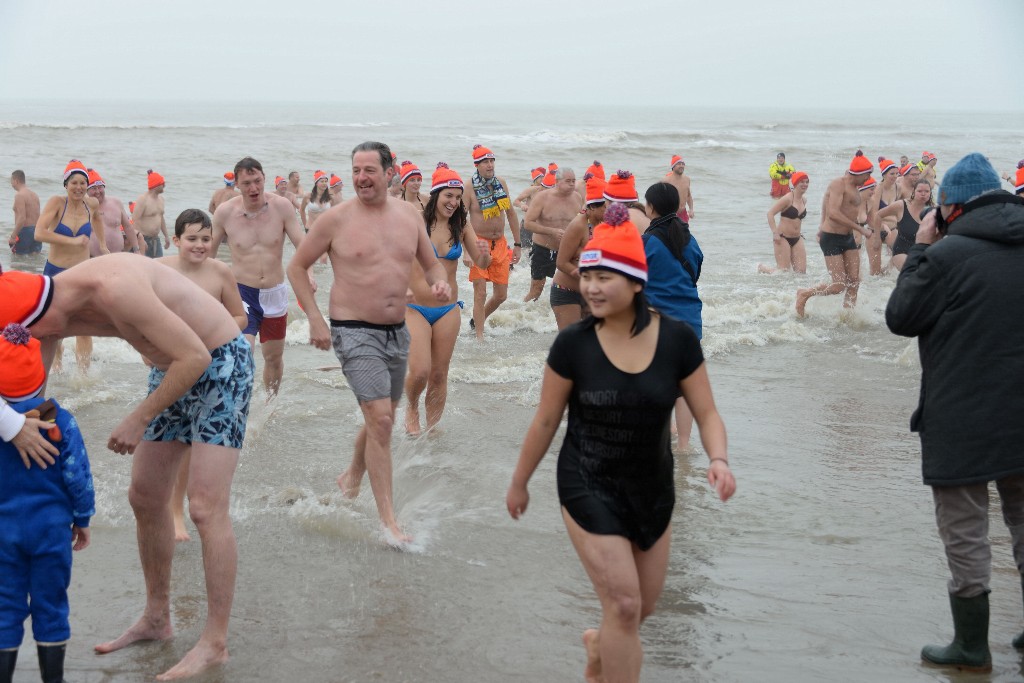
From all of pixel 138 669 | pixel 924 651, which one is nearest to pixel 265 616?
pixel 138 669

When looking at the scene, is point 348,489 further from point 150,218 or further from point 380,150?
point 150,218

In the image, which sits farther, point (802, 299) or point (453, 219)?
point (802, 299)

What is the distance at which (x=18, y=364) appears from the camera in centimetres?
332

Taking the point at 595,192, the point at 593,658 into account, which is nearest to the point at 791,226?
the point at 595,192

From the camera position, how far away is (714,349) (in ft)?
35.3

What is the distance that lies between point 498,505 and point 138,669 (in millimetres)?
2493

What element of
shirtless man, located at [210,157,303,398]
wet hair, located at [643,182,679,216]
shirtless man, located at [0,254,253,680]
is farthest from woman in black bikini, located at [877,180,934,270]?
shirtless man, located at [0,254,253,680]

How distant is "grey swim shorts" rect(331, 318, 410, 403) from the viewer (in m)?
5.34

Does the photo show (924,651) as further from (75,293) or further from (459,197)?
(459,197)

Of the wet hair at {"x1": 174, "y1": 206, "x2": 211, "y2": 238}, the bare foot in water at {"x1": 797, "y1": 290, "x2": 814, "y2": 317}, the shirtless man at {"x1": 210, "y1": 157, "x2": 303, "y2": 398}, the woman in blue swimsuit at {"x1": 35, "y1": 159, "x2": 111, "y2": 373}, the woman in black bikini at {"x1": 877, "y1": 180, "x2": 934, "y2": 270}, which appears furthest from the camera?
the bare foot in water at {"x1": 797, "y1": 290, "x2": 814, "y2": 317}

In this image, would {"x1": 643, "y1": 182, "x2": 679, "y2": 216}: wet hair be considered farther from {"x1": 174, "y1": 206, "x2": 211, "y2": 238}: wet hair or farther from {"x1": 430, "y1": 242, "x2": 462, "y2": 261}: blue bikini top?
{"x1": 174, "y1": 206, "x2": 211, "y2": 238}: wet hair

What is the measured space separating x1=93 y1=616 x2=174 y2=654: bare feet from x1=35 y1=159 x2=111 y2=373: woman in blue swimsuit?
549 centimetres

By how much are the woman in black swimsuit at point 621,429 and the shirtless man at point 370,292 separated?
2118 mm

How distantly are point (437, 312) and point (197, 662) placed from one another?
332 centimetres
